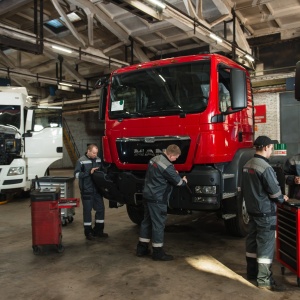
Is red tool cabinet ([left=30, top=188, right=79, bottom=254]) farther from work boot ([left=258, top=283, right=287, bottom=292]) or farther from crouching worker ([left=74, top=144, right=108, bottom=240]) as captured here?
work boot ([left=258, top=283, right=287, bottom=292])

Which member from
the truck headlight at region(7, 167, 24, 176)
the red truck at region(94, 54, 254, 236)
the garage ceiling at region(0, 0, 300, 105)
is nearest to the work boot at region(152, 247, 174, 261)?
the red truck at region(94, 54, 254, 236)

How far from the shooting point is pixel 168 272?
12.3ft

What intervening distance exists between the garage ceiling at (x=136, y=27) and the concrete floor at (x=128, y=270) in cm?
415

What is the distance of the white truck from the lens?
319 inches

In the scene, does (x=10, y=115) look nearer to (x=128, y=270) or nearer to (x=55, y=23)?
(x=55, y=23)

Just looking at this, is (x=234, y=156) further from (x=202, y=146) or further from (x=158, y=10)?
(x=158, y=10)

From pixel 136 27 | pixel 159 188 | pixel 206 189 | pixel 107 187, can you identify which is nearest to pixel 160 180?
pixel 159 188

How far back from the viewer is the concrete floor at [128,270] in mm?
3238

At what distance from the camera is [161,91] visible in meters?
4.50

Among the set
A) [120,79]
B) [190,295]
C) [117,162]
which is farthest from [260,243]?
[120,79]

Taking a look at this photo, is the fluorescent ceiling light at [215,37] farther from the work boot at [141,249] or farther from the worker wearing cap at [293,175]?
the work boot at [141,249]

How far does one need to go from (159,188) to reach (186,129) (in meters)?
0.82

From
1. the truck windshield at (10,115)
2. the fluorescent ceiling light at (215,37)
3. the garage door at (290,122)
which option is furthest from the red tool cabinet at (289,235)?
the garage door at (290,122)

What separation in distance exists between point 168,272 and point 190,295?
619mm
